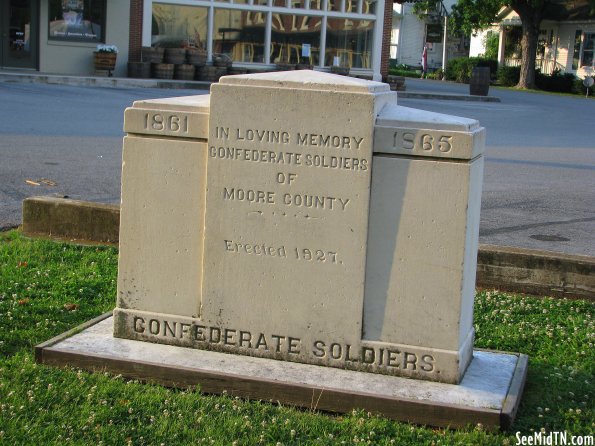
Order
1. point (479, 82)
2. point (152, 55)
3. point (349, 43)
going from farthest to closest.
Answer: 1. point (349, 43)
2. point (479, 82)
3. point (152, 55)

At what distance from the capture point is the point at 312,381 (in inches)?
183

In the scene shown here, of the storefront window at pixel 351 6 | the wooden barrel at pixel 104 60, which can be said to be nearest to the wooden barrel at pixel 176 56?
the wooden barrel at pixel 104 60

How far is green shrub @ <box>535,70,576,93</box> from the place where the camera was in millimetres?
47531

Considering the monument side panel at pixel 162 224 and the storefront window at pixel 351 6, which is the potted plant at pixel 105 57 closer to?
the storefront window at pixel 351 6

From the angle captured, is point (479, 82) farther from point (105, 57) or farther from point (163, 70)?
point (105, 57)

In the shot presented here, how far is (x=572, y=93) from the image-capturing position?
46.9 m

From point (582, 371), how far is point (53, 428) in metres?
2.85

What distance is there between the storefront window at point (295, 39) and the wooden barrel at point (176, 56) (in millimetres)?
4091

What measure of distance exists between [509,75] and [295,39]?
20.0m

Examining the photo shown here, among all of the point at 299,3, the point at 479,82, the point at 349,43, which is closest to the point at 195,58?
the point at 299,3

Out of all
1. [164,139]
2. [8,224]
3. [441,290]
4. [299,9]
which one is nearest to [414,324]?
[441,290]

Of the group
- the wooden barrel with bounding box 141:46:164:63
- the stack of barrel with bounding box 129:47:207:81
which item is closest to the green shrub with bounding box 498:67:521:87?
the stack of barrel with bounding box 129:47:207:81

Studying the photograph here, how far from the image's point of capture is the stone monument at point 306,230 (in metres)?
4.64

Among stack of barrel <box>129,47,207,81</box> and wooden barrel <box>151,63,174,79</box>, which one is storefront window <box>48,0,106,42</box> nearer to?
stack of barrel <box>129,47,207,81</box>
